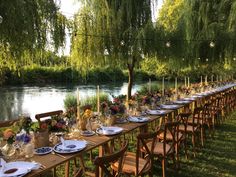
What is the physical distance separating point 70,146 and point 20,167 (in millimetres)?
611

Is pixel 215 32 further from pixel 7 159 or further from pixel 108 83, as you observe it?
pixel 108 83

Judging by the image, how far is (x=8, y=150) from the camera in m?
2.45

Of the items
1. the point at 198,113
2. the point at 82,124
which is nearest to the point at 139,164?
the point at 82,124

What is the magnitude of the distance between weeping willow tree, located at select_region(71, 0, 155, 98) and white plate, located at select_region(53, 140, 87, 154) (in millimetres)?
5181

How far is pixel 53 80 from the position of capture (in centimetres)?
2894

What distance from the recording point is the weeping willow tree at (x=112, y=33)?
307 inches

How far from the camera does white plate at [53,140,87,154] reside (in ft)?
8.45

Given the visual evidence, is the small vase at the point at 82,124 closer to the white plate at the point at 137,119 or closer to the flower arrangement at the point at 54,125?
the flower arrangement at the point at 54,125

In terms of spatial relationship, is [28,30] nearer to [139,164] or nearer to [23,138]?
[23,138]

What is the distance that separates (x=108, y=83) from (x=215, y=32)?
18233 millimetres

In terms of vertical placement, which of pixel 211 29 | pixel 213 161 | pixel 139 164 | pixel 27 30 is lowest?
pixel 213 161

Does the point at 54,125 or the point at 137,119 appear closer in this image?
the point at 54,125

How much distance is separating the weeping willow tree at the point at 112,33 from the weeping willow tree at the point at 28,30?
193 cm

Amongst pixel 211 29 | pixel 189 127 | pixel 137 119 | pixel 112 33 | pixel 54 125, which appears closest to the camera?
pixel 54 125
